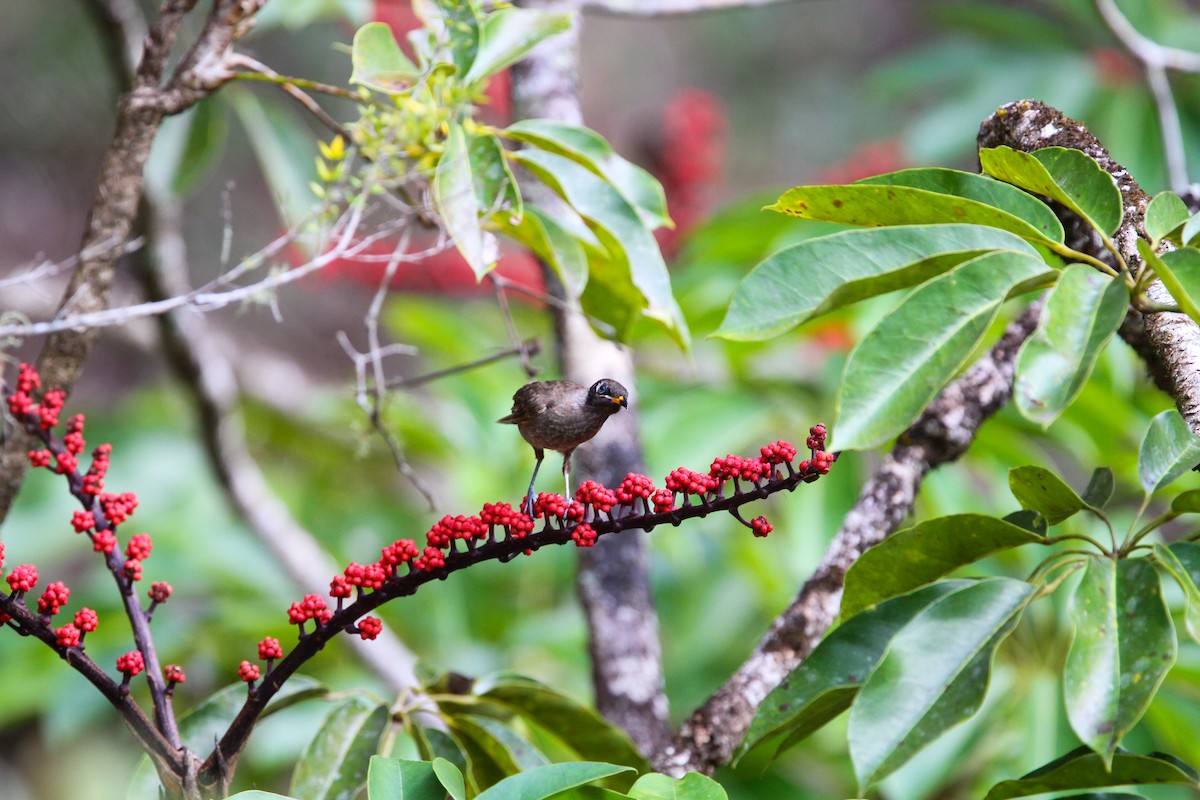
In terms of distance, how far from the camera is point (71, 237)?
5332 mm

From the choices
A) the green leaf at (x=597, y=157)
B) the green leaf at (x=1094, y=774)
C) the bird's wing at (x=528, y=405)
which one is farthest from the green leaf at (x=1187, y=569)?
the green leaf at (x=597, y=157)

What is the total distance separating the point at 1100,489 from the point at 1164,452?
0.11 meters

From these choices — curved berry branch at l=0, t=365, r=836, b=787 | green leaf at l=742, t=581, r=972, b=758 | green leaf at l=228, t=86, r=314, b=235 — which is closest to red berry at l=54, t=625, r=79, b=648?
curved berry branch at l=0, t=365, r=836, b=787

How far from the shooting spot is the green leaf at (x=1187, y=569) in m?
0.79

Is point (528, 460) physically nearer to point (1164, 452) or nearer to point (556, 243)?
point (556, 243)

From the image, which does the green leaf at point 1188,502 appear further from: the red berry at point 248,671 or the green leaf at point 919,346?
the red berry at point 248,671

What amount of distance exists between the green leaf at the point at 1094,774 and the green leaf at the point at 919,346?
0.36 metres

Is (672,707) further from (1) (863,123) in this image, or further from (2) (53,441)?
(1) (863,123)

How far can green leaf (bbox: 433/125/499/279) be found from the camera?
105 centimetres

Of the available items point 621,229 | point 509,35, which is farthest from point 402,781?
point 509,35

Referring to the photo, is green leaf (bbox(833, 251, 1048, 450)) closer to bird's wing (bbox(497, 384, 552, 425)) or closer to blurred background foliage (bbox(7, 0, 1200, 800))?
bird's wing (bbox(497, 384, 552, 425))

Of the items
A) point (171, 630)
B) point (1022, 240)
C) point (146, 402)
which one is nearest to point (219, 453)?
point (171, 630)

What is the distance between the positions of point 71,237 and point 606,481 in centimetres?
475

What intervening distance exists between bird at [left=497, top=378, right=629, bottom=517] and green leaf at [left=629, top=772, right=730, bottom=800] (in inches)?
9.4
